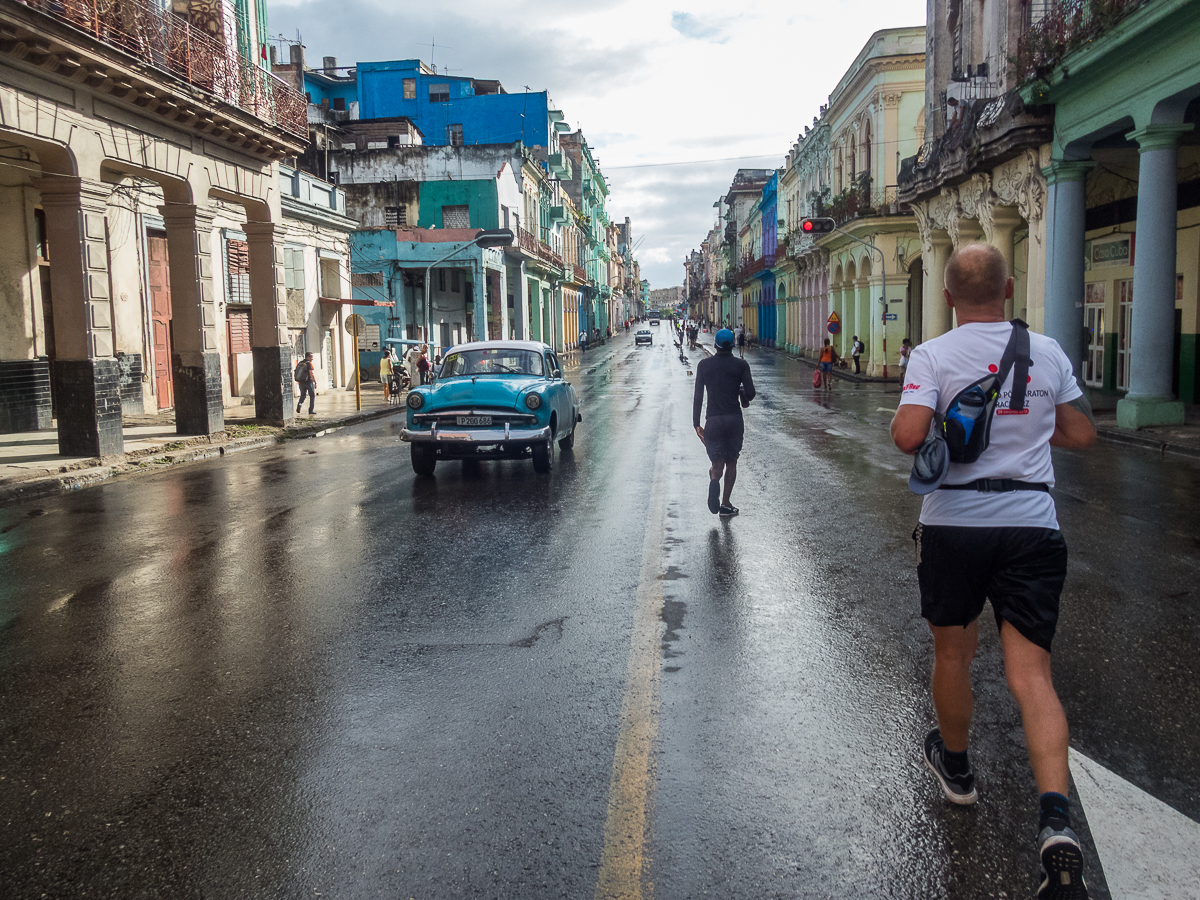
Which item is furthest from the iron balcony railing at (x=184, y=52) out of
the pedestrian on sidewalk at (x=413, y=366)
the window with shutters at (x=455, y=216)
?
the window with shutters at (x=455, y=216)

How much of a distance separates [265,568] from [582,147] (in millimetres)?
80848

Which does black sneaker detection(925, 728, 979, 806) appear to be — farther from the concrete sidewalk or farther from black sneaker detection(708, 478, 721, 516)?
the concrete sidewalk

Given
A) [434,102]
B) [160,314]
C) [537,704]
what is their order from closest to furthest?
[537,704] < [160,314] < [434,102]

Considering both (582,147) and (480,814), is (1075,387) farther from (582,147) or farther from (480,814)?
(582,147)

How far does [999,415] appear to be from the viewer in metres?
3.06

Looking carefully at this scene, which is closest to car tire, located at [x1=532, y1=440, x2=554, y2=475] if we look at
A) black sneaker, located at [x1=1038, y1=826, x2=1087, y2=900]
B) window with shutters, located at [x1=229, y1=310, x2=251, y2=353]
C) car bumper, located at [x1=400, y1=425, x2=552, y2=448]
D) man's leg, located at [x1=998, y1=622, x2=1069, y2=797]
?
car bumper, located at [x1=400, y1=425, x2=552, y2=448]

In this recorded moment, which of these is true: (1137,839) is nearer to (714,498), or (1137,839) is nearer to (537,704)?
(537,704)

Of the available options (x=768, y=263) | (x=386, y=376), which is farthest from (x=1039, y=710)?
(x=768, y=263)

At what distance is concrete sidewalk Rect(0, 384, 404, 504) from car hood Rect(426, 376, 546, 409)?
4.84 metres

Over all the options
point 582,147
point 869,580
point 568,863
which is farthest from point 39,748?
point 582,147

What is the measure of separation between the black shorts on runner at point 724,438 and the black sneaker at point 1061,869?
6.09 m

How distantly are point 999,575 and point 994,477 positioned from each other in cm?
31

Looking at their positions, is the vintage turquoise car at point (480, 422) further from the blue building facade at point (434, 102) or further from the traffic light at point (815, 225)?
the blue building facade at point (434, 102)

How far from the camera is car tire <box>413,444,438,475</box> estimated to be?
1109cm
